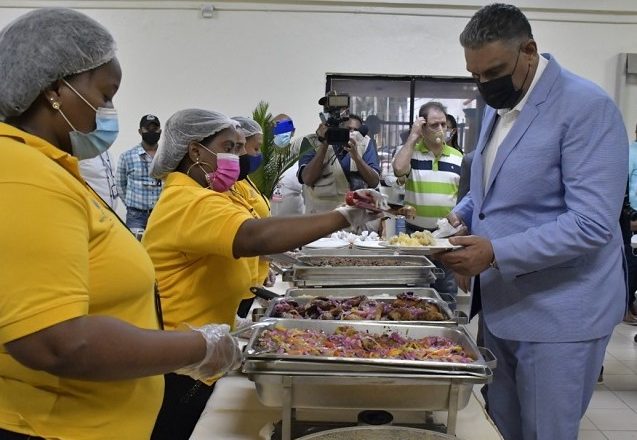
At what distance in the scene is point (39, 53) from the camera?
902mm

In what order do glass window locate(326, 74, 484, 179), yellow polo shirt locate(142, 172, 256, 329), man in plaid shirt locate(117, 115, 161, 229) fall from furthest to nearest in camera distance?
1. glass window locate(326, 74, 484, 179)
2. man in plaid shirt locate(117, 115, 161, 229)
3. yellow polo shirt locate(142, 172, 256, 329)

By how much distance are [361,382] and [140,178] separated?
12.5 feet

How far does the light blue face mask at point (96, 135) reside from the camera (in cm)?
96

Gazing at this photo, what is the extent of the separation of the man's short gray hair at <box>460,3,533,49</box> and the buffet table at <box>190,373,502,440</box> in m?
0.93

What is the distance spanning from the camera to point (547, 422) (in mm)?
1475

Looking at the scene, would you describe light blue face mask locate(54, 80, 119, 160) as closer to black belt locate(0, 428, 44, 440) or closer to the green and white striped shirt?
black belt locate(0, 428, 44, 440)

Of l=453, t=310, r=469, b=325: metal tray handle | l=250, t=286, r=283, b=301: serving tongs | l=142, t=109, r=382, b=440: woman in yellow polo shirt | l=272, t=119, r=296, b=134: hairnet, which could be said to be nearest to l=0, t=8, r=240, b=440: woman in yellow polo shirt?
l=142, t=109, r=382, b=440: woman in yellow polo shirt

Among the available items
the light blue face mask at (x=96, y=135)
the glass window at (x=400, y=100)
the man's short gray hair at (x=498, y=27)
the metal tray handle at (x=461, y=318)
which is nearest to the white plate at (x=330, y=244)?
the metal tray handle at (x=461, y=318)

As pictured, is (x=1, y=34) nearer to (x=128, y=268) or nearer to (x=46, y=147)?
(x=46, y=147)

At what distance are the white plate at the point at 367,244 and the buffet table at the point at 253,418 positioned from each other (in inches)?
58.6

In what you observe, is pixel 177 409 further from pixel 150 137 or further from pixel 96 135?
pixel 150 137

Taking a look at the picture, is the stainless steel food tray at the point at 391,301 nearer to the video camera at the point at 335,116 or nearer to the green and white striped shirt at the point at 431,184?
the video camera at the point at 335,116

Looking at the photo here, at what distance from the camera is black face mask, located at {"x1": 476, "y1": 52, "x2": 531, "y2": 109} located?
1.54m

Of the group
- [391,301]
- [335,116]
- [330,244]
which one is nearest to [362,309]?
[391,301]
